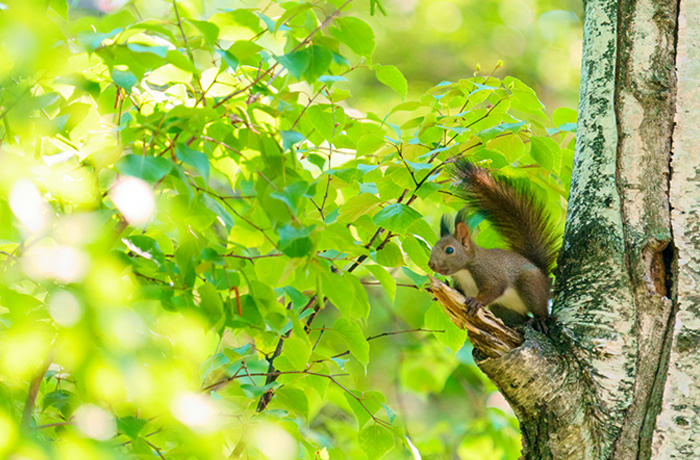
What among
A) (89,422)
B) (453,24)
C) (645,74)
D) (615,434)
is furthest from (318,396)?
(453,24)

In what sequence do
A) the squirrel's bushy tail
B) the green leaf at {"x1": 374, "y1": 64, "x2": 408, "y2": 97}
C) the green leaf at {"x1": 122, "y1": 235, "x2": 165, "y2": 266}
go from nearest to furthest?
1. the green leaf at {"x1": 122, "y1": 235, "x2": 165, "y2": 266}
2. the green leaf at {"x1": 374, "y1": 64, "x2": 408, "y2": 97}
3. the squirrel's bushy tail

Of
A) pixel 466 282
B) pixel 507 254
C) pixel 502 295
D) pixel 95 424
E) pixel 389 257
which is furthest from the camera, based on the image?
pixel 466 282

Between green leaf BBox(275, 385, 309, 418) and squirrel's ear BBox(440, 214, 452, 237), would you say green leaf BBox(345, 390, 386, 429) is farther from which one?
squirrel's ear BBox(440, 214, 452, 237)

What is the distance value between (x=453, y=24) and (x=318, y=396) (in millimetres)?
7309

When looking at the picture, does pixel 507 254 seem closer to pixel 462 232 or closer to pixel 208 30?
pixel 462 232

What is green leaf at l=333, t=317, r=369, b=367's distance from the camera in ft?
6.57

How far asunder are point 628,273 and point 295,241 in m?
0.91

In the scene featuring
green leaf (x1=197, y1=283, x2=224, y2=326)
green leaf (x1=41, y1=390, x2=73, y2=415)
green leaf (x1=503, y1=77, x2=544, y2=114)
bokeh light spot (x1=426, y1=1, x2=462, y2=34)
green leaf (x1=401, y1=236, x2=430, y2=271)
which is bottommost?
green leaf (x1=41, y1=390, x2=73, y2=415)

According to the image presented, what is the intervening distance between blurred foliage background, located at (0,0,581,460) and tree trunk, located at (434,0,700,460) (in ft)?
0.82

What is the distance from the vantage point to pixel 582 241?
1965 mm

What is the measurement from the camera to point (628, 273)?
1856mm

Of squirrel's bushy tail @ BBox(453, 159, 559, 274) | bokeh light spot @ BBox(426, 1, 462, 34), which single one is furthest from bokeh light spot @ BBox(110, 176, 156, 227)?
bokeh light spot @ BBox(426, 1, 462, 34)

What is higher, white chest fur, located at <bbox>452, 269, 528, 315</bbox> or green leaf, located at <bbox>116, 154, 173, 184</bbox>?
white chest fur, located at <bbox>452, 269, 528, 315</bbox>

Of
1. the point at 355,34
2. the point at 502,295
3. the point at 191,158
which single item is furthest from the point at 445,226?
the point at 191,158
